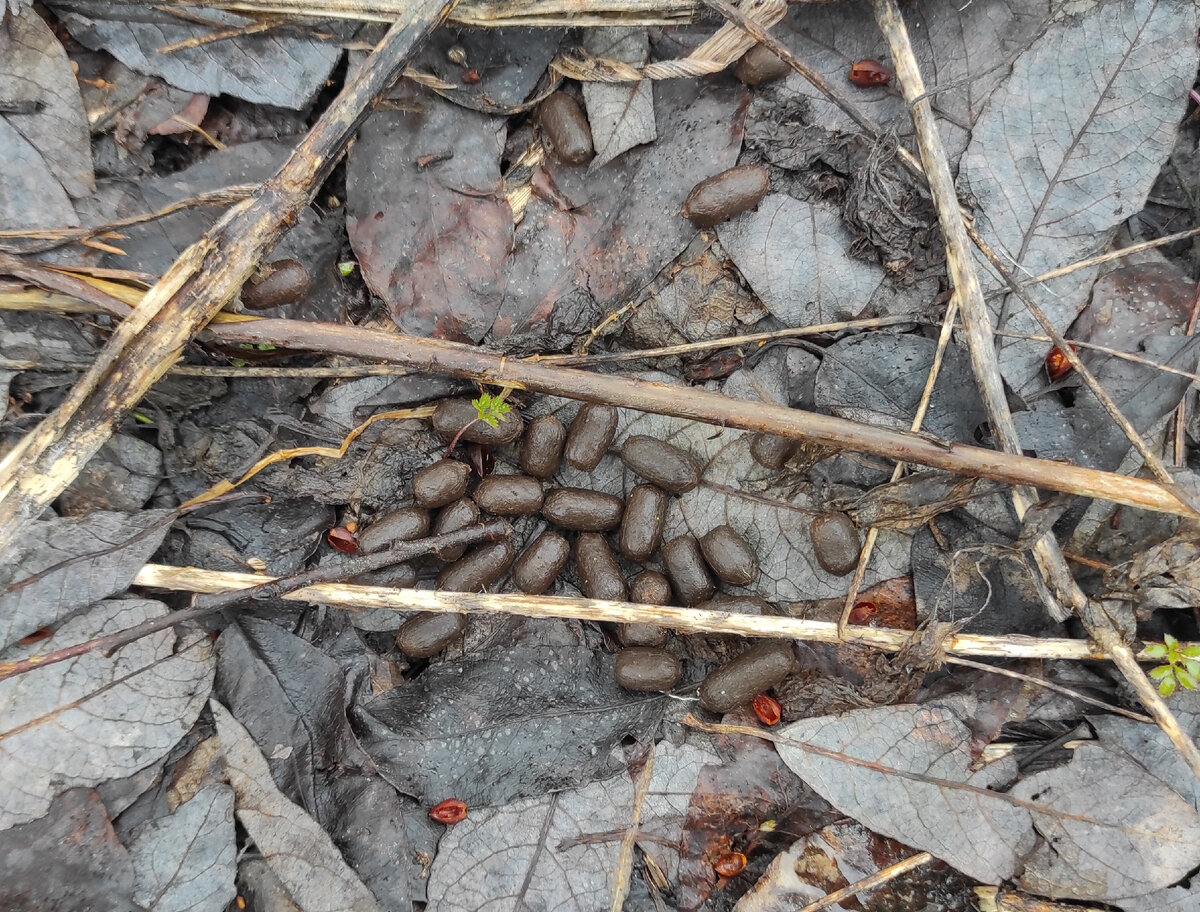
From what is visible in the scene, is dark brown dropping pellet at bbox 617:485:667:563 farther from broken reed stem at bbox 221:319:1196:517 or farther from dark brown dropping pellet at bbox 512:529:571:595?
broken reed stem at bbox 221:319:1196:517

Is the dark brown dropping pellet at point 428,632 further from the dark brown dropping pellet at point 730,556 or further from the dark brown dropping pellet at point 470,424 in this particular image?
the dark brown dropping pellet at point 730,556

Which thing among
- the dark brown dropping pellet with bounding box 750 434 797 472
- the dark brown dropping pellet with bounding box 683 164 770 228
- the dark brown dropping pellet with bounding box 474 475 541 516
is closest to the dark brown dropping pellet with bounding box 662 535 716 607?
the dark brown dropping pellet with bounding box 750 434 797 472

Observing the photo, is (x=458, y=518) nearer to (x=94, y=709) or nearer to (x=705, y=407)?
(x=705, y=407)

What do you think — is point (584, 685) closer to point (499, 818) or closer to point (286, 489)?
point (499, 818)

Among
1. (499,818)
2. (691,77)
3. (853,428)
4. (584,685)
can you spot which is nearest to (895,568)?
(853,428)

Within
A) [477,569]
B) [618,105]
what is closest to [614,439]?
[477,569]

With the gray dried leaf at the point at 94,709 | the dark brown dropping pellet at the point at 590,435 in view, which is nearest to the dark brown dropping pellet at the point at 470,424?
the dark brown dropping pellet at the point at 590,435
